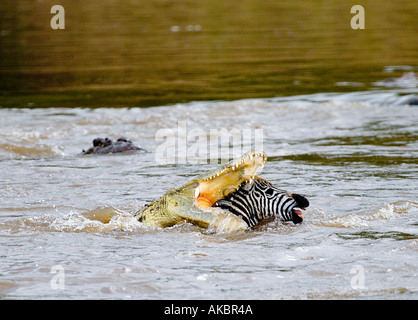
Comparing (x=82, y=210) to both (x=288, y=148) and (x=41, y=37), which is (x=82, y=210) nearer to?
(x=288, y=148)

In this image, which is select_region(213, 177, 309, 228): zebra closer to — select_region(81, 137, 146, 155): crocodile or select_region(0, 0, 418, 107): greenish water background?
select_region(81, 137, 146, 155): crocodile

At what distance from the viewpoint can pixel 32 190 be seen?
7.52 meters

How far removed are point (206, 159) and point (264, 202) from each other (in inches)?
144

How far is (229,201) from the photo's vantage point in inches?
222

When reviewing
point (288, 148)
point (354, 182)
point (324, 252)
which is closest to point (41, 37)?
point (288, 148)

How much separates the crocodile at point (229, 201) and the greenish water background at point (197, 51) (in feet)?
28.3

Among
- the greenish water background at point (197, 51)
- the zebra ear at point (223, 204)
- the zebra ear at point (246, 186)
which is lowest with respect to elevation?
the zebra ear at point (223, 204)

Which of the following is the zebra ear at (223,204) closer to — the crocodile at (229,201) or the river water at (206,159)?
the crocodile at (229,201)

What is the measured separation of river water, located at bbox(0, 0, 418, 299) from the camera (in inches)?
185

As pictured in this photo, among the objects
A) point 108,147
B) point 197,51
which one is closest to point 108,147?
point 108,147

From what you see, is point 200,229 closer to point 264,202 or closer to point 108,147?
point 264,202

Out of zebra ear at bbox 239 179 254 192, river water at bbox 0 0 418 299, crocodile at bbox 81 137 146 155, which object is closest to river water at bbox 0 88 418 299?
river water at bbox 0 0 418 299

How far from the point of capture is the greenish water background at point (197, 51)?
15.8 metres

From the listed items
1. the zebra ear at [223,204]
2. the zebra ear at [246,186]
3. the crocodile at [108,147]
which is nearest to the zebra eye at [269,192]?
the zebra ear at [246,186]
